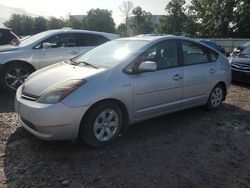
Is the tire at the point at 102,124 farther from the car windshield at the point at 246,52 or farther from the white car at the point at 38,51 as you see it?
the car windshield at the point at 246,52

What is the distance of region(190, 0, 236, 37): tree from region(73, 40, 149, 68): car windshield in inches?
1490

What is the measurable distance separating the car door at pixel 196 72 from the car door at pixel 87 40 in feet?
11.2

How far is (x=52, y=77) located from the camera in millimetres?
4570

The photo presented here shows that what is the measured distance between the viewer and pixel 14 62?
7.52 m

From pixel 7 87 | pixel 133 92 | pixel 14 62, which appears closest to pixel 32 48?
pixel 14 62

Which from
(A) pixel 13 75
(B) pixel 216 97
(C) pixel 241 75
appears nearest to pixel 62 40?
(A) pixel 13 75

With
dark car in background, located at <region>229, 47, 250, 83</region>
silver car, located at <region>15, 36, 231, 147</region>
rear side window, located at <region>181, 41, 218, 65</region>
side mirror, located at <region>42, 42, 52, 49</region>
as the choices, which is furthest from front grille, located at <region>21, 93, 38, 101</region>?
dark car in background, located at <region>229, 47, 250, 83</region>

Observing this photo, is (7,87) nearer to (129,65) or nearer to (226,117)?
(129,65)

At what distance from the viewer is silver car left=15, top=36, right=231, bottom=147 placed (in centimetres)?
413

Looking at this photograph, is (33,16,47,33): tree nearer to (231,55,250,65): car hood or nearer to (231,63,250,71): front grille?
(231,55,250,65): car hood

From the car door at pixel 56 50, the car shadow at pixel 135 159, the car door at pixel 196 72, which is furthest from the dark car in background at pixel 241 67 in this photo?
the car door at pixel 56 50

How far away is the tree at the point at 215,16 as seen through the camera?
132 ft

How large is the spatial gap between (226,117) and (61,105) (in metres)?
3.50

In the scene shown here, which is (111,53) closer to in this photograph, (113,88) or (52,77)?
(113,88)
